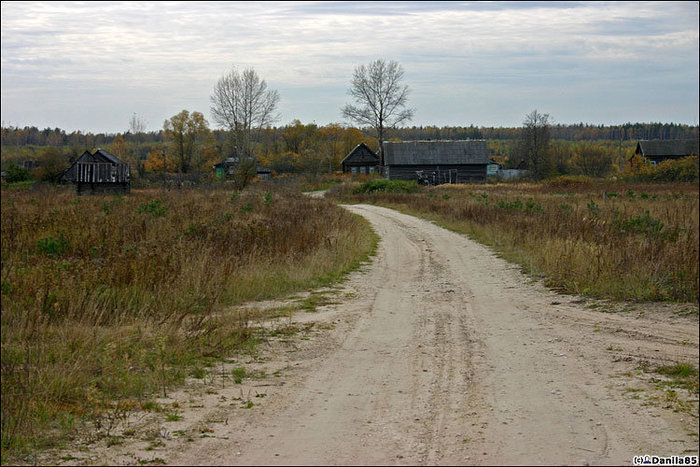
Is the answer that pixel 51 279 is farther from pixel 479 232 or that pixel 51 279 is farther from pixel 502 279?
pixel 479 232

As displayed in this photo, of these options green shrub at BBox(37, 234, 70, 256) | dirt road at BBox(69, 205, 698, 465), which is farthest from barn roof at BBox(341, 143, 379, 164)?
dirt road at BBox(69, 205, 698, 465)

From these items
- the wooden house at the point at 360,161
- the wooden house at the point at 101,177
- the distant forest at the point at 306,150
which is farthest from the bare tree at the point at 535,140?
the wooden house at the point at 101,177

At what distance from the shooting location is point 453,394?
5.75 metres

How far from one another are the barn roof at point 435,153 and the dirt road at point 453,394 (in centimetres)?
5708

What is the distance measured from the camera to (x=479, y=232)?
2138 centimetres

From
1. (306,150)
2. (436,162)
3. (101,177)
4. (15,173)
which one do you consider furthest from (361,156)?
(15,173)

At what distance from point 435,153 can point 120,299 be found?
61304mm

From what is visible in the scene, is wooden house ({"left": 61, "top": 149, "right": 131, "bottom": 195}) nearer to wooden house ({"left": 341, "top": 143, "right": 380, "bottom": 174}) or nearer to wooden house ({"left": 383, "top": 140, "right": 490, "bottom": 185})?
wooden house ({"left": 383, "top": 140, "right": 490, "bottom": 185})

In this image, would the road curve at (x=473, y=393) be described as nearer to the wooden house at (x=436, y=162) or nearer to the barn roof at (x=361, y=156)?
the wooden house at (x=436, y=162)

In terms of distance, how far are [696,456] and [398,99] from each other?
237ft

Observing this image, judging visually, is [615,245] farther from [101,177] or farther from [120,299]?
[101,177]

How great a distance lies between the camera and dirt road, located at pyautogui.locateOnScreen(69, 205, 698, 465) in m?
4.50

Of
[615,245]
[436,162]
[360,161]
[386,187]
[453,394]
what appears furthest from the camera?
[360,161]

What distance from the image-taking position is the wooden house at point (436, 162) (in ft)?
219
